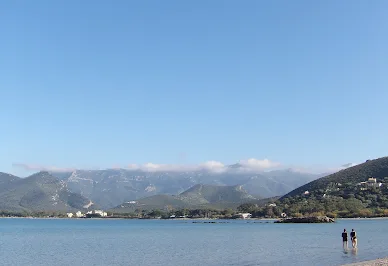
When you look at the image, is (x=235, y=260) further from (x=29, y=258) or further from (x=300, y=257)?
(x=29, y=258)

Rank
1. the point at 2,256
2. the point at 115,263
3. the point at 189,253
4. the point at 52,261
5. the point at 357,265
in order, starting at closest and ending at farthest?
the point at 357,265
the point at 115,263
the point at 52,261
the point at 189,253
the point at 2,256

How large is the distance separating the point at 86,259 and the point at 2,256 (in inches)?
659

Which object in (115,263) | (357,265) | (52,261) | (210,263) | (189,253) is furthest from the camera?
(189,253)

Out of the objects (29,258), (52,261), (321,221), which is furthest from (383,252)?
(321,221)

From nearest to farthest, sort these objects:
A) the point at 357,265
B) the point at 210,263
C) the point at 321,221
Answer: the point at 357,265 < the point at 210,263 < the point at 321,221

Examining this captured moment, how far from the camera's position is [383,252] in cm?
5838

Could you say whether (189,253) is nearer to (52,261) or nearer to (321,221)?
(52,261)

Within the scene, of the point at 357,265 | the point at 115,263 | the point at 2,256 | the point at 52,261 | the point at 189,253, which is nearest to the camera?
the point at 357,265

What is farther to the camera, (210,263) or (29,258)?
(29,258)

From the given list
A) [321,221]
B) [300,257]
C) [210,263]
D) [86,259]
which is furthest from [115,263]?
[321,221]

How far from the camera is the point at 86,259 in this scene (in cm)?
6112

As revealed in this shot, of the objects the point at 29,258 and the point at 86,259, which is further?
the point at 29,258

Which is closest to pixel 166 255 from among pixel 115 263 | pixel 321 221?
pixel 115 263

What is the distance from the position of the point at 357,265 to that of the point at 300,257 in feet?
41.1
